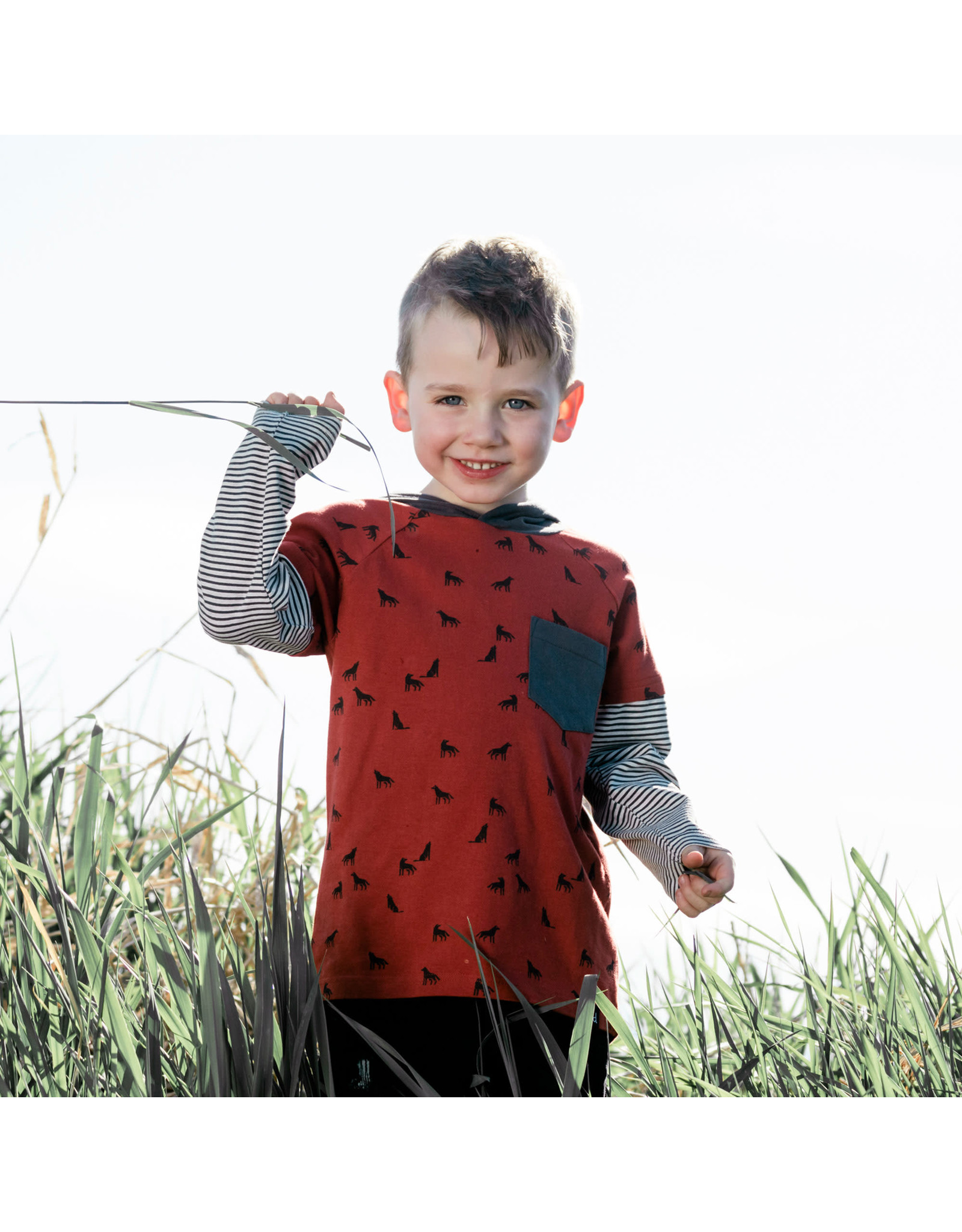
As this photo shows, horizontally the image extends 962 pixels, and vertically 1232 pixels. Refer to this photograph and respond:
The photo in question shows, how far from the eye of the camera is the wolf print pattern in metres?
1.28

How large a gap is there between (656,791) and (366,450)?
681mm

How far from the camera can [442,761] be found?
4.28 feet

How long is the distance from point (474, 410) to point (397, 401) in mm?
145

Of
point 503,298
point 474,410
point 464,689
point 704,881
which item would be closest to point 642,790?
point 704,881

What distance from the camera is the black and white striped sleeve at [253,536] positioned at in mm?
1229

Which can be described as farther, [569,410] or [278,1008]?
[569,410]

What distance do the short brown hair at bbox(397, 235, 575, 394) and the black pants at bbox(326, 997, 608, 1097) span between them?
757 millimetres

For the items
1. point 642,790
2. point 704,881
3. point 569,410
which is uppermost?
point 569,410

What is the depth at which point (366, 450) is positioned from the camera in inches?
38.5

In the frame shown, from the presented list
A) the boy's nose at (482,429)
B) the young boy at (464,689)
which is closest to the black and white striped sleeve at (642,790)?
the young boy at (464,689)

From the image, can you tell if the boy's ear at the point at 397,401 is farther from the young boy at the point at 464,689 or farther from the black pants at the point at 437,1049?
the black pants at the point at 437,1049

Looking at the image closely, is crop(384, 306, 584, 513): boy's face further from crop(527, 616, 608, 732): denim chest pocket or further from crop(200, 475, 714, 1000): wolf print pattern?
crop(527, 616, 608, 732): denim chest pocket

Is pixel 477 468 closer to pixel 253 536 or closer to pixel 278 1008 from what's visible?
pixel 253 536

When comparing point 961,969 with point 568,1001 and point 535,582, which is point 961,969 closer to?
point 568,1001
